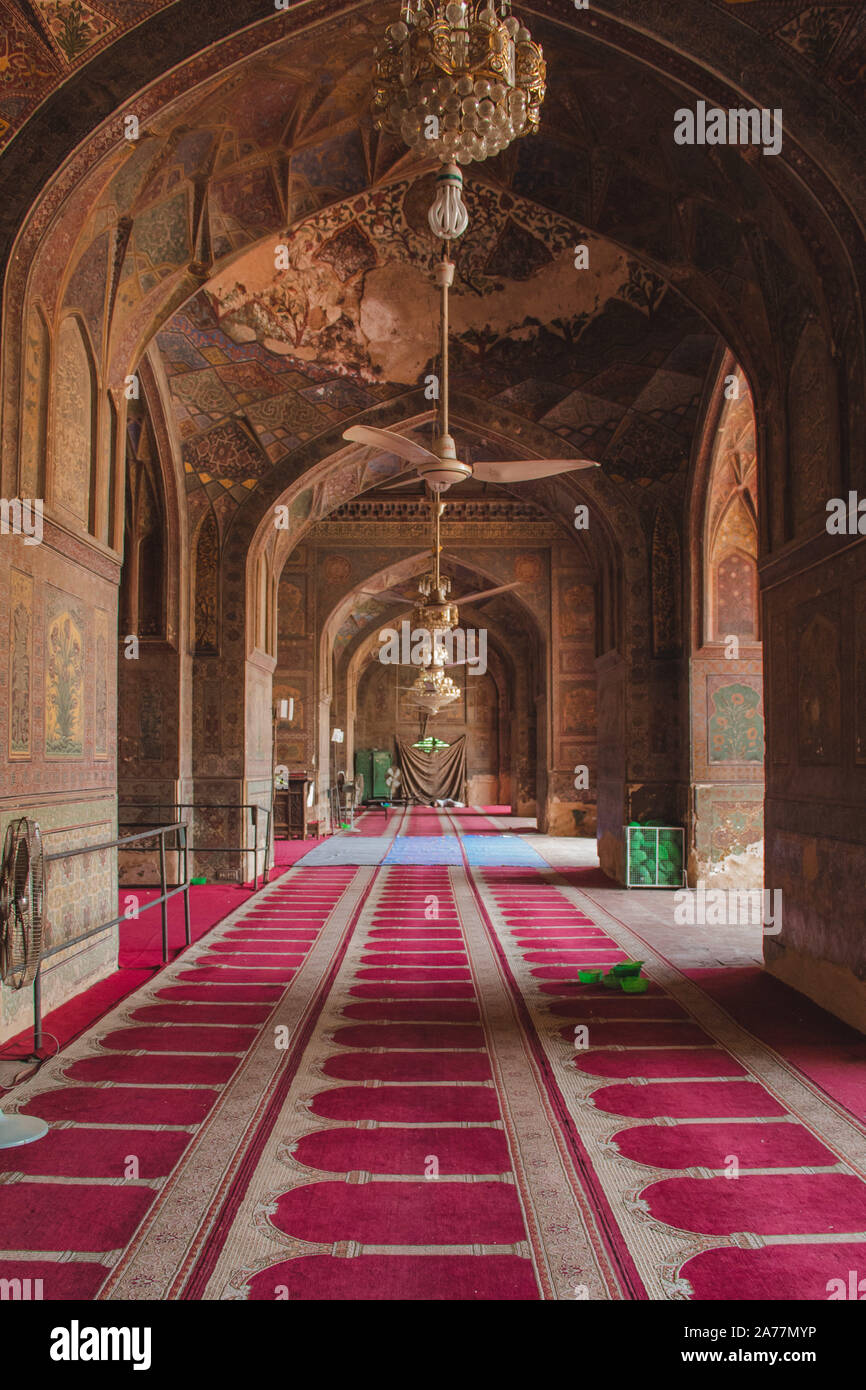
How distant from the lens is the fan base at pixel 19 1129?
365 centimetres

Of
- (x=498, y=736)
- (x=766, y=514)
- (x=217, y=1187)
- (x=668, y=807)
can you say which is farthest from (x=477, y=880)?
(x=498, y=736)

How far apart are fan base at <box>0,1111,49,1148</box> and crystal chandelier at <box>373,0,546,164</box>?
4547mm

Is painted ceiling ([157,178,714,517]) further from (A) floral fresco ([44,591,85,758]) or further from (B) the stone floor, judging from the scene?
(B) the stone floor

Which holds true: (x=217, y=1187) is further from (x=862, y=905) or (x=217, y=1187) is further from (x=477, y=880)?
(x=477, y=880)

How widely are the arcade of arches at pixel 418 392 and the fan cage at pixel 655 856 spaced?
15 centimetres

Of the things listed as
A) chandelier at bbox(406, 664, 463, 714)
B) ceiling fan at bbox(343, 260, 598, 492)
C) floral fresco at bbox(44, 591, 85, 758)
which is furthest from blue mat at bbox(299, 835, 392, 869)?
ceiling fan at bbox(343, 260, 598, 492)

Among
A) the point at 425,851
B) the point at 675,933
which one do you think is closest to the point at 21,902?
the point at 675,933

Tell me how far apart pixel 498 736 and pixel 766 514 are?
2446 cm

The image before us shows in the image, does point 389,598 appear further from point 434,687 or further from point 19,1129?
point 19,1129

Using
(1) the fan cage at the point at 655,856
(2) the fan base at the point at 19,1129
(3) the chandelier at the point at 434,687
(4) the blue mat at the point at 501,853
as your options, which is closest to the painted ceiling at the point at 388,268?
(1) the fan cage at the point at 655,856

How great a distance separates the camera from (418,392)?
11.1m

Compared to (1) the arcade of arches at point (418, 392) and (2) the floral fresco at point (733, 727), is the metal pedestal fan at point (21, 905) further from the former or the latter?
(2) the floral fresco at point (733, 727)

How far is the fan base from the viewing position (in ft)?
12.0

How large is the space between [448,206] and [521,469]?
1820 millimetres
